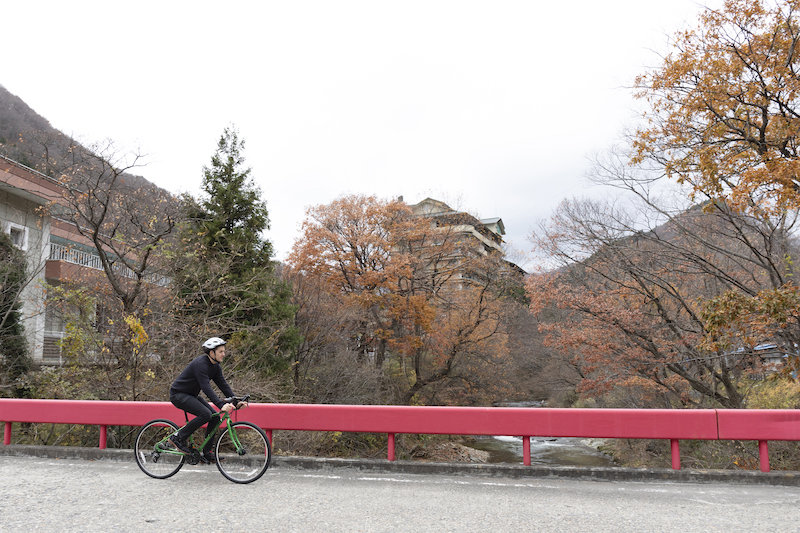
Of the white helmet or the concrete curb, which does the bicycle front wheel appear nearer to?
the concrete curb

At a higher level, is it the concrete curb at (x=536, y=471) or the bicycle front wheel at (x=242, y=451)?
the bicycle front wheel at (x=242, y=451)

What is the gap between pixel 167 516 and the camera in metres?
4.95

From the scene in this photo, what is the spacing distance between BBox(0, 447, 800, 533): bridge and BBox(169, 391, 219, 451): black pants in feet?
1.83

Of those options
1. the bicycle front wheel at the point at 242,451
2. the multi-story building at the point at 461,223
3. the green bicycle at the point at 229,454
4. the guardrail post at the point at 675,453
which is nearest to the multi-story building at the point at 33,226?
the green bicycle at the point at 229,454

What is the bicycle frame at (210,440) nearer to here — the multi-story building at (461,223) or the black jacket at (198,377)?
the black jacket at (198,377)

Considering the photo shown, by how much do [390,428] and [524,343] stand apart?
114 ft

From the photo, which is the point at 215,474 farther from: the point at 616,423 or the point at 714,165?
the point at 714,165

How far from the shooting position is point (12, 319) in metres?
18.6

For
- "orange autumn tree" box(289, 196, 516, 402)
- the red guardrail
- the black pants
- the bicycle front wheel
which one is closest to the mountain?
the red guardrail

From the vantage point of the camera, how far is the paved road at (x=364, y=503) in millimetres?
4797

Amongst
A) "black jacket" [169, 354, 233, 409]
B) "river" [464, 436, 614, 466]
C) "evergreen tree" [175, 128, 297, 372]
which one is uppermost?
"evergreen tree" [175, 128, 297, 372]

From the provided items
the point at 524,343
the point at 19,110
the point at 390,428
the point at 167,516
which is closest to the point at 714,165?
the point at 390,428

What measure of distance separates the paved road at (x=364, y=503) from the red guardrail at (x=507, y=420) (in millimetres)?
585

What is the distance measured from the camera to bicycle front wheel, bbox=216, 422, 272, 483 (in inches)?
253
